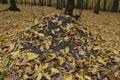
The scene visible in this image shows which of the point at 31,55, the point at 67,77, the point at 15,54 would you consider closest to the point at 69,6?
the point at 15,54

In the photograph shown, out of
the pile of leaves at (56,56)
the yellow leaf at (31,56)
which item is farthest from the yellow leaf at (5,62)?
the yellow leaf at (31,56)

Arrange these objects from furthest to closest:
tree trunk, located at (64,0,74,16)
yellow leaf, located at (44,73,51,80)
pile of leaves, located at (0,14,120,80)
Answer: tree trunk, located at (64,0,74,16)
pile of leaves, located at (0,14,120,80)
yellow leaf, located at (44,73,51,80)

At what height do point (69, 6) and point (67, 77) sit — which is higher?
point (69, 6)

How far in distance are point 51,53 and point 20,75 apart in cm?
94

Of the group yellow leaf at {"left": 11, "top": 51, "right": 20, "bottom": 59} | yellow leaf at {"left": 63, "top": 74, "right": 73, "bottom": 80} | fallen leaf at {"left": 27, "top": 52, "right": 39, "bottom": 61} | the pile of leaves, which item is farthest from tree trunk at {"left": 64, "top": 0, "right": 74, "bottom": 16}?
yellow leaf at {"left": 63, "top": 74, "right": 73, "bottom": 80}

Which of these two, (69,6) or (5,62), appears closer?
(5,62)

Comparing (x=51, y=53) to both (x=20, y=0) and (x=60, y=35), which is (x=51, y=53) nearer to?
(x=60, y=35)

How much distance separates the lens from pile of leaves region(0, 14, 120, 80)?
498cm

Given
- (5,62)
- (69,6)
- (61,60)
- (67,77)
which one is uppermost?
(69,6)

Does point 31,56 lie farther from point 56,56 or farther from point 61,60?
point 61,60

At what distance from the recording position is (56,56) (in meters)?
5.32

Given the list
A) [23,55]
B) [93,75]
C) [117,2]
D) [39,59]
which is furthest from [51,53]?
[117,2]

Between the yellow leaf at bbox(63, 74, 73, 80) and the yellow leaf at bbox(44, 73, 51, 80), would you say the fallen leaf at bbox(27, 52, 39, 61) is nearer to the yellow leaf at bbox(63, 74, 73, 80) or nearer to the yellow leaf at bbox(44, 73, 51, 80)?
the yellow leaf at bbox(44, 73, 51, 80)

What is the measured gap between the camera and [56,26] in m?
6.41
